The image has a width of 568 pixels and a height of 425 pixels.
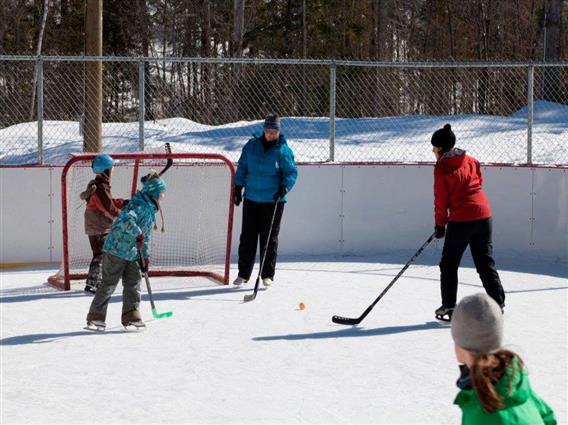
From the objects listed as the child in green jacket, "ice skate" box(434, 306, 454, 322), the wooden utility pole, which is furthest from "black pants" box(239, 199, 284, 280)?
the child in green jacket

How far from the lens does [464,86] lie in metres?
19.5

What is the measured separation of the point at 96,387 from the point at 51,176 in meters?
5.07

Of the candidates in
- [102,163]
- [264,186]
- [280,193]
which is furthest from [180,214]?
[102,163]

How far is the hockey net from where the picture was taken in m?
9.92

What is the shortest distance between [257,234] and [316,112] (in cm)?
979

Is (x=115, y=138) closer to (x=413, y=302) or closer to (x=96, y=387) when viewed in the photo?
(x=413, y=302)

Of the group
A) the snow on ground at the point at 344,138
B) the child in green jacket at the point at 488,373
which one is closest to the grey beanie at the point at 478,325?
the child in green jacket at the point at 488,373

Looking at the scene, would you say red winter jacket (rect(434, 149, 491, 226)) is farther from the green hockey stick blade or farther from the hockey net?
the hockey net

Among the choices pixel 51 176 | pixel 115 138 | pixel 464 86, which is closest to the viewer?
pixel 51 176

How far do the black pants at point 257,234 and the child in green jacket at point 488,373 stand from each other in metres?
6.60

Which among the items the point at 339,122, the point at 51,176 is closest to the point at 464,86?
the point at 339,122

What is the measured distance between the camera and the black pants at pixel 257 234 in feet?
30.8

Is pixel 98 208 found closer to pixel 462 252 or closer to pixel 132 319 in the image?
pixel 132 319

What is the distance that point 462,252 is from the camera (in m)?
7.78
